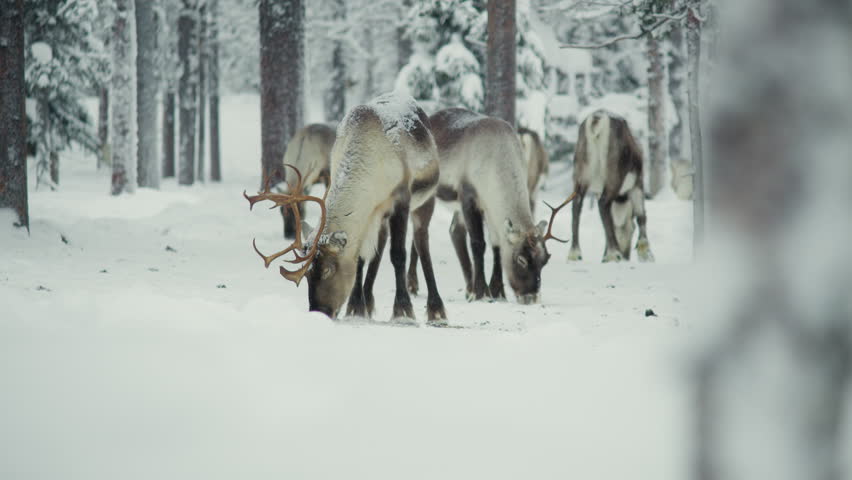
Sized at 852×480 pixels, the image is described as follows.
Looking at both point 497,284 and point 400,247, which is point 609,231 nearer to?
point 497,284

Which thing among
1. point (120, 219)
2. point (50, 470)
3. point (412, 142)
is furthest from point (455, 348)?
point (120, 219)

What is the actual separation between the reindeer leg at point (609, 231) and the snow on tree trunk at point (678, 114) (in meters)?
11.8

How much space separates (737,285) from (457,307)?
600 cm

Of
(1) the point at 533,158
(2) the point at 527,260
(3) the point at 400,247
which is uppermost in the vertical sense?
(1) the point at 533,158

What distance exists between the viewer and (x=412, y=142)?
246 inches

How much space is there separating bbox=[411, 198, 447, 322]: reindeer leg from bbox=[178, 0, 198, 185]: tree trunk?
74.9 feet

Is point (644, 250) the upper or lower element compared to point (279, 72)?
lower

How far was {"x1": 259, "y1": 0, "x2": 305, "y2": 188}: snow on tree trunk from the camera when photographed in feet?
44.5

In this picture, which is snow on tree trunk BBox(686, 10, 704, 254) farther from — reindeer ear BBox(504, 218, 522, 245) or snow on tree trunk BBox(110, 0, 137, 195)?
snow on tree trunk BBox(110, 0, 137, 195)

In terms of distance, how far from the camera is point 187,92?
2884 cm

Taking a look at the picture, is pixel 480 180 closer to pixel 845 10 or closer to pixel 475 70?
pixel 845 10

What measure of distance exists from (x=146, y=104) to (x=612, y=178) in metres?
13.9

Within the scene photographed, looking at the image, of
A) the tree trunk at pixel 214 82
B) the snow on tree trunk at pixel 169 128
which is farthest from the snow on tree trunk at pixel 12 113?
the tree trunk at pixel 214 82

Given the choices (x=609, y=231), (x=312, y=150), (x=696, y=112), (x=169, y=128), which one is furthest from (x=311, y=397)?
(x=169, y=128)
